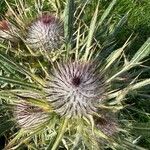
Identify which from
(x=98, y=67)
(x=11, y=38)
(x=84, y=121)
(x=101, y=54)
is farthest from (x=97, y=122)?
(x=11, y=38)

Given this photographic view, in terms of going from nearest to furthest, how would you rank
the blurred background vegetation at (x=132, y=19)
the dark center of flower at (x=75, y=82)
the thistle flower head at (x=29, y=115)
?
the dark center of flower at (x=75, y=82) → the thistle flower head at (x=29, y=115) → the blurred background vegetation at (x=132, y=19)

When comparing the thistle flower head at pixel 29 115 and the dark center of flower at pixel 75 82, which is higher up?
the dark center of flower at pixel 75 82

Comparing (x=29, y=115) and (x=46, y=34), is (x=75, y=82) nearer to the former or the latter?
(x=29, y=115)

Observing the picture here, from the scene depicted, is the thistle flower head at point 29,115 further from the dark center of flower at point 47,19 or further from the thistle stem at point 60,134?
the dark center of flower at point 47,19

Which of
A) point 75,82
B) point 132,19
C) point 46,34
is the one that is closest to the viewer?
point 75,82

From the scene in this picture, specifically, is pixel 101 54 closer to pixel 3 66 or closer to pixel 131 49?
pixel 3 66

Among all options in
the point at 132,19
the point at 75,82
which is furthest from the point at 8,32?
the point at 132,19

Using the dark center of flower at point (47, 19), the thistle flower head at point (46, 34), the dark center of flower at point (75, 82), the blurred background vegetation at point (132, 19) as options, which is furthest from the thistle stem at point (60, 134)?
the blurred background vegetation at point (132, 19)
